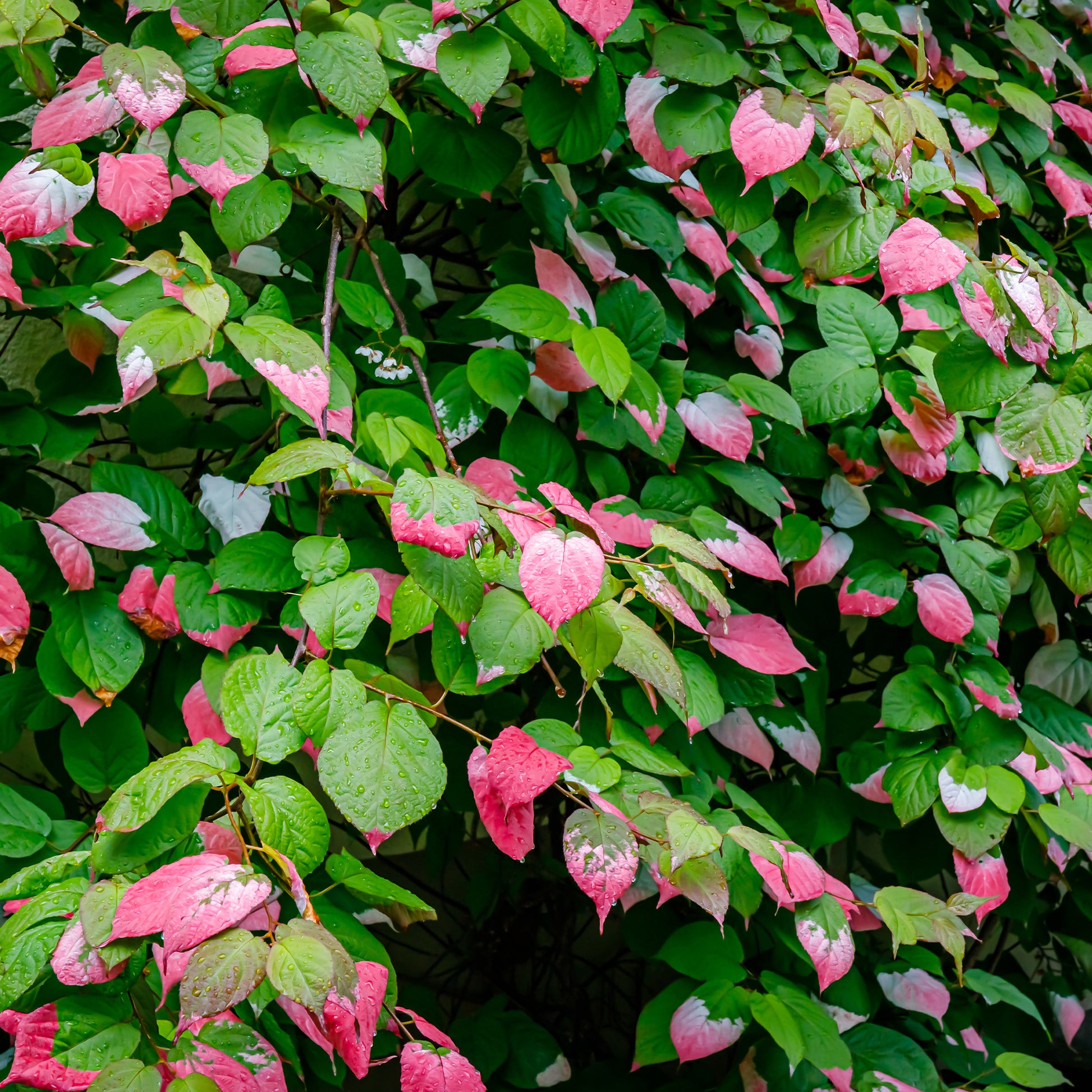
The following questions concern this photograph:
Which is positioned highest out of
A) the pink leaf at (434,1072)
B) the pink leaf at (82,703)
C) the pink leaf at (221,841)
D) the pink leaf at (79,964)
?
the pink leaf at (221,841)

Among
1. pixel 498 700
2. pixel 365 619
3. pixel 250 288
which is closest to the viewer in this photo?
pixel 365 619

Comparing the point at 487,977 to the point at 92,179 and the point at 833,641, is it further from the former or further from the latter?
the point at 92,179

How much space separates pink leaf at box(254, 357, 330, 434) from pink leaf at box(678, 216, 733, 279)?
0.60m

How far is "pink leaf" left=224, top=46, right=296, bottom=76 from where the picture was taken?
888 mm

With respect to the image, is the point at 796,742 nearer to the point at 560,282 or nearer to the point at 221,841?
the point at 560,282

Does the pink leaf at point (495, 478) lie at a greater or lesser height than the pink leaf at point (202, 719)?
greater

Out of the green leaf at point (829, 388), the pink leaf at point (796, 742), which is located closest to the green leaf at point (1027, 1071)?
the pink leaf at point (796, 742)

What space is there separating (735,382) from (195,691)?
2.27 feet

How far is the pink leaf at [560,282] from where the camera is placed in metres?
1.12

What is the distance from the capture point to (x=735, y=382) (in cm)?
121

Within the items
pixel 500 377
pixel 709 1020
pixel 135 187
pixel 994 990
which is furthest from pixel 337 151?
pixel 994 990

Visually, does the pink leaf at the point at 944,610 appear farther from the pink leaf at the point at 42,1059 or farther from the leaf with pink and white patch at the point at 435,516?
the pink leaf at the point at 42,1059

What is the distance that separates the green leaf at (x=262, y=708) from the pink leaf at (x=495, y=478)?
35 cm

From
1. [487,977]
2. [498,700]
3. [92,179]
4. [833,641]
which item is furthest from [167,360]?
[487,977]
